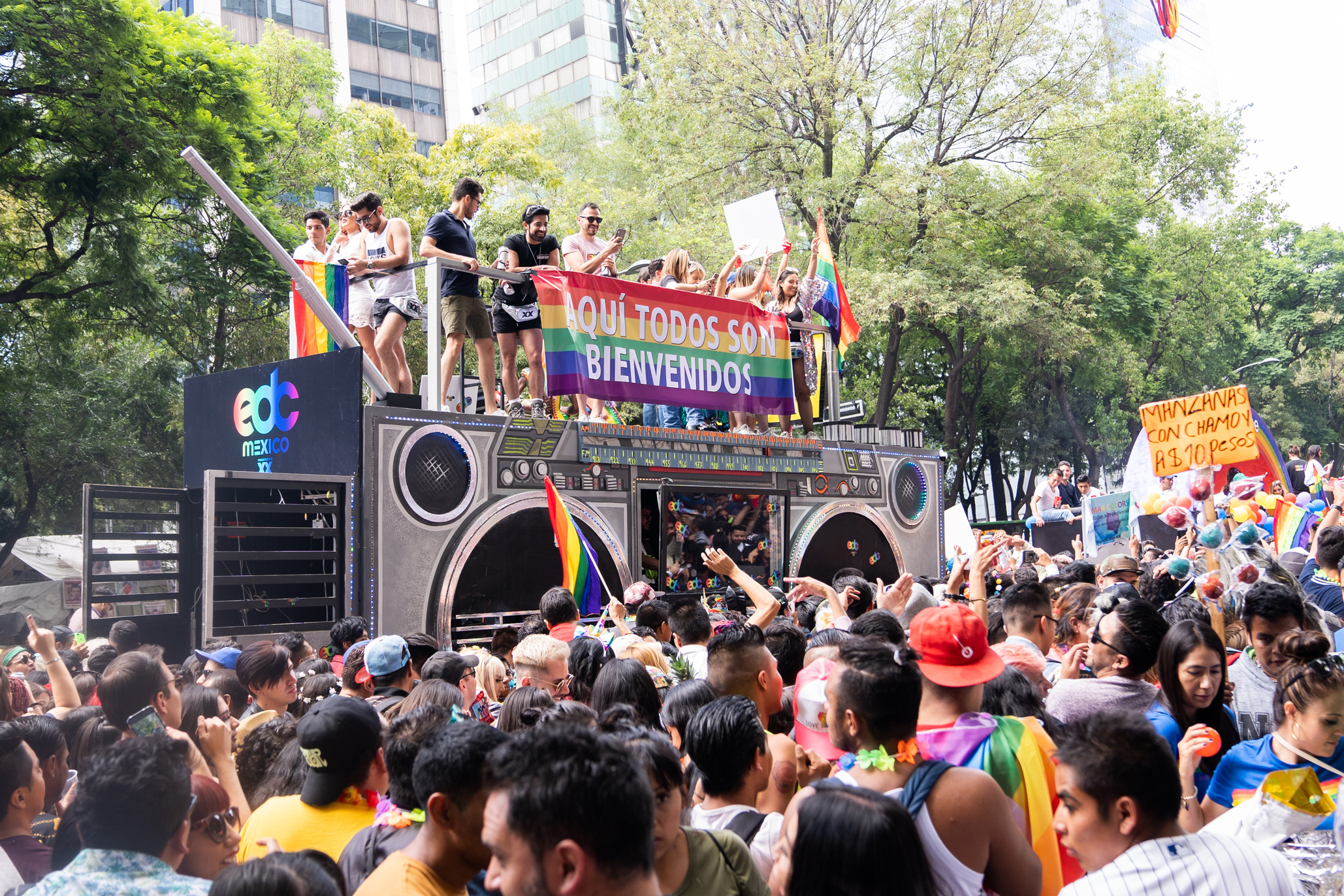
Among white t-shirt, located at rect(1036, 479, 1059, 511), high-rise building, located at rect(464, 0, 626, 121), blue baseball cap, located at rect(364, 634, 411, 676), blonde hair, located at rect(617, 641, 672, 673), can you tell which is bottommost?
blonde hair, located at rect(617, 641, 672, 673)

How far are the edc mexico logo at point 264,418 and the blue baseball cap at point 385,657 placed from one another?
5.07m

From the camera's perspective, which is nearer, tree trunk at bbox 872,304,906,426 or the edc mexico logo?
the edc mexico logo

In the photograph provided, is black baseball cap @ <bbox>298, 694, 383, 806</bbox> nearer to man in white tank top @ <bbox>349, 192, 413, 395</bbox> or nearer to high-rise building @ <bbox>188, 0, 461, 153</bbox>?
man in white tank top @ <bbox>349, 192, 413, 395</bbox>

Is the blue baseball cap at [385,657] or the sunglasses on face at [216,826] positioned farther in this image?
the blue baseball cap at [385,657]

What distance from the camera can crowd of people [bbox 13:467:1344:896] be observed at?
7.37 ft

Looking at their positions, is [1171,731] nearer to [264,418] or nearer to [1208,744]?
[1208,744]

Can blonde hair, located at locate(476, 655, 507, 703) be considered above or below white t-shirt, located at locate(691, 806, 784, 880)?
above

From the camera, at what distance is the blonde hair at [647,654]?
5.29 metres

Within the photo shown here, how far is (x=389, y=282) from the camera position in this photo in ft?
33.6

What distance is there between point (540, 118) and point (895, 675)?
38.4 metres

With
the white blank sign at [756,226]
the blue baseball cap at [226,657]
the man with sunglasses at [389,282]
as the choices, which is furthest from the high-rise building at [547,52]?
the blue baseball cap at [226,657]

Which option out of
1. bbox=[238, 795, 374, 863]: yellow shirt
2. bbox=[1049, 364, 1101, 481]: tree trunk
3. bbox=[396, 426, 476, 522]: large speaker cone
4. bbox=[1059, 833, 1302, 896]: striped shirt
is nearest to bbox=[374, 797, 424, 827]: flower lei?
bbox=[238, 795, 374, 863]: yellow shirt

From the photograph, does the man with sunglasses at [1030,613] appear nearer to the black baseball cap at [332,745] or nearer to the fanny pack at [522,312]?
the black baseball cap at [332,745]

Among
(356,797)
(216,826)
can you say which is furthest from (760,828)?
(216,826)
